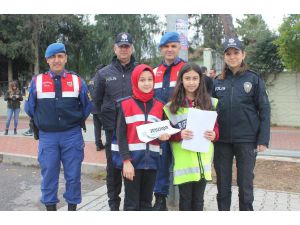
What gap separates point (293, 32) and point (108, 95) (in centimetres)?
971

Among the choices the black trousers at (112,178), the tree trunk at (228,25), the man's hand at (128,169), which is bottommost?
the black trousers at (112,178)

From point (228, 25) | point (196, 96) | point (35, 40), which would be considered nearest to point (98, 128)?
point (196, 96)

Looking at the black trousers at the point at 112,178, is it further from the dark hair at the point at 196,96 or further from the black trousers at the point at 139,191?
the dark hair at the point at 196,96

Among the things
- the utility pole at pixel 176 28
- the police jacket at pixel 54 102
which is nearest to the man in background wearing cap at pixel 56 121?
the police jacket at pixel 54 102

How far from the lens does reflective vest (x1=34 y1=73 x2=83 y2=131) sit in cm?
420

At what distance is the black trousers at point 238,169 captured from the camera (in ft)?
12.8

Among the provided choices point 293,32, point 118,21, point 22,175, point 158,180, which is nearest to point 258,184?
point 158,180

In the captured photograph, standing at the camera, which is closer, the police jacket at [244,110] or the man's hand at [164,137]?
the man's hand at [164,137]

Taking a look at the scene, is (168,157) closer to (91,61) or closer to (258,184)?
(258,184)

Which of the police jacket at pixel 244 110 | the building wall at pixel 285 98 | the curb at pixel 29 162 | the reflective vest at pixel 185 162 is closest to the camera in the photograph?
the reflective vest at pixel 185 162

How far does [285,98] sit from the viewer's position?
15.2 m

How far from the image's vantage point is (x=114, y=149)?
12.6ft

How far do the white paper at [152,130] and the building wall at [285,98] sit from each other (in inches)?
498

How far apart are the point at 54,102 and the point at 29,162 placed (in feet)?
13.4
